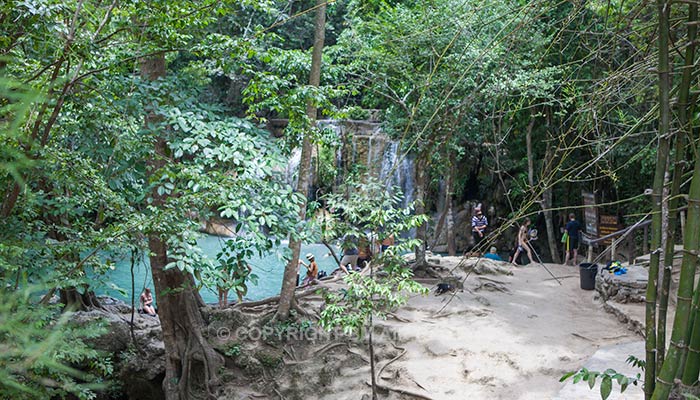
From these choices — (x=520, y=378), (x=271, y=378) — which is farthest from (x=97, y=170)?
(x=520, y=378)

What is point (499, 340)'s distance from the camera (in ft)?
24.3

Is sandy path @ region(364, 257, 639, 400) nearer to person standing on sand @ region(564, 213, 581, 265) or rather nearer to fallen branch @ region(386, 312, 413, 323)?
fallen branch @ region(386, 312, 413, 323)

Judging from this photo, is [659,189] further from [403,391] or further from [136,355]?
[136,355]

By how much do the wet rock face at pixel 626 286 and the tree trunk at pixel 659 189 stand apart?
7042 mm

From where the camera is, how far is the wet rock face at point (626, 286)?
7.98 meters

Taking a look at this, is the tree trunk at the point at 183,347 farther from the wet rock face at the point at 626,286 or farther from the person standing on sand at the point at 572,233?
the person standing on sand at the point at 572,233

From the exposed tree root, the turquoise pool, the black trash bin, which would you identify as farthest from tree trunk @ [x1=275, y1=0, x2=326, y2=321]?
the black trash bin

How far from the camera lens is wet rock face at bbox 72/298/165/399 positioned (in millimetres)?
8055

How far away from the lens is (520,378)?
6.37 metres

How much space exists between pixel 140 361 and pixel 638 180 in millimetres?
11660

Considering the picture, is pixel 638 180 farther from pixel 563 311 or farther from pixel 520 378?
pixel 520 378

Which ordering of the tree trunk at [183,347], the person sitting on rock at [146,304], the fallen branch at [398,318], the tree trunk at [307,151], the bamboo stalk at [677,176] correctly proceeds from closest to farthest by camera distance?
the bamboo stalk at [677,176] < the tree trunk at [183,347] < the tree trunk at [307,151] < the fallen branch at [398,318] < the person sitting on rock at [146,304]

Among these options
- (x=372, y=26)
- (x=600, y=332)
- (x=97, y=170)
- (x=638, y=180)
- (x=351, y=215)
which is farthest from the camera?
(x=638, y=180)

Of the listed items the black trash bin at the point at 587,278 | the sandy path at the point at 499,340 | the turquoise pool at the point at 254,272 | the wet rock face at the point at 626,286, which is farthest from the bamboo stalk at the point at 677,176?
the turquoise pool at the point at 254,272
